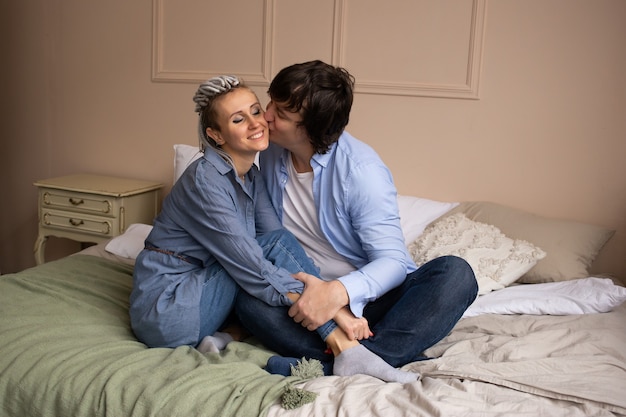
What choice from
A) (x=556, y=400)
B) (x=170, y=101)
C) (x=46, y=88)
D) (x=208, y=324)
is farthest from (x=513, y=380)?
(x=46, y=88)

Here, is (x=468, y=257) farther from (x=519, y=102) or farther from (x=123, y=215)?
(x=123, y=215)

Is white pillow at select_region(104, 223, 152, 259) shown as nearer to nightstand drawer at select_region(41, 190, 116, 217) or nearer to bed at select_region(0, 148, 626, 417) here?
bed at select_region(0, 148, 626, 417)

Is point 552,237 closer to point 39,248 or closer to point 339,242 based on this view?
point 339,242

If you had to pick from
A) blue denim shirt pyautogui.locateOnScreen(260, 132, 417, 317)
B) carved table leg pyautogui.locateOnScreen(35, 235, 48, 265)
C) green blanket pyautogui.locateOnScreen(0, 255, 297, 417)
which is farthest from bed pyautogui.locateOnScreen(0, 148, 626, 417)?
carved table leg pyautogui.locateOnScreen(35, 235, 48, 265)

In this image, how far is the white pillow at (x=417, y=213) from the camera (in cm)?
270

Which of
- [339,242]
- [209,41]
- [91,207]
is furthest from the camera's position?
[209,41]

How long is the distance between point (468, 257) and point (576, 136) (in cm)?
79

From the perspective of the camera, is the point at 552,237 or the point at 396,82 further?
the point at 396,82

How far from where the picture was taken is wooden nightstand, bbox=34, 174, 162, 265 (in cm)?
319

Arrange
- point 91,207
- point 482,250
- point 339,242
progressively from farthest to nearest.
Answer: point 91,207
point 482,250
point 339,242

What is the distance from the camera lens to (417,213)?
2783 millimetres

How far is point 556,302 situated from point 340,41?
1.48 m

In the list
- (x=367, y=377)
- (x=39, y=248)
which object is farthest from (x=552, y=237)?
(x=39, y=248)

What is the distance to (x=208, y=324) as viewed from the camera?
74.8 inches
